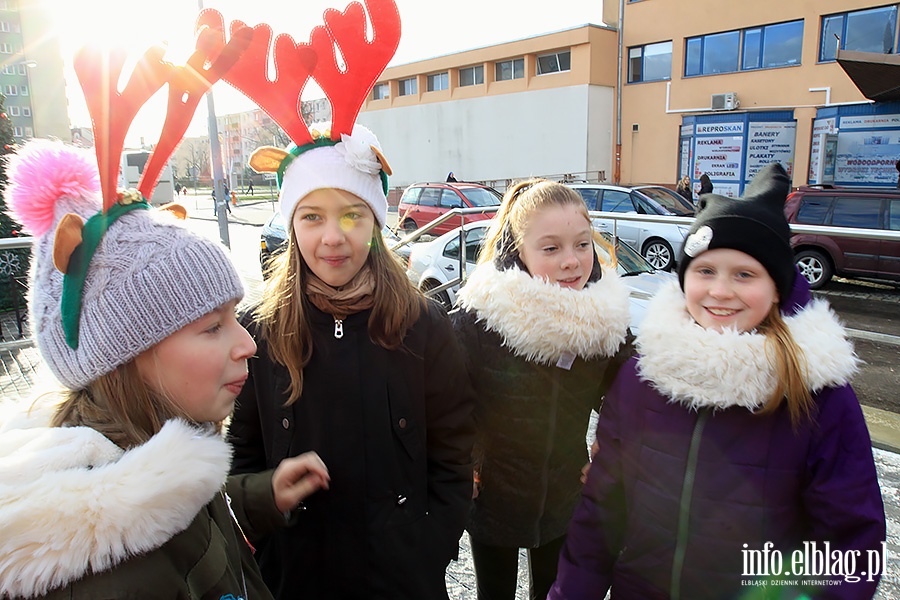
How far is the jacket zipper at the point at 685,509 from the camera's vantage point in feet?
4.83

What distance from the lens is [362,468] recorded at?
1.64 metres

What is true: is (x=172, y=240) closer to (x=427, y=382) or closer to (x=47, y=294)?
(x=47, y=294)

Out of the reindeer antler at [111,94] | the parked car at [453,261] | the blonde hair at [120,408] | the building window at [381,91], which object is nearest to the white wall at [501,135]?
the building window at [381,91]

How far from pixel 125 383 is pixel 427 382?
32.8 inches

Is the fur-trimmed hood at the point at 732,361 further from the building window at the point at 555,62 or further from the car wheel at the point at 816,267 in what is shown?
the building window at the point at 555,62

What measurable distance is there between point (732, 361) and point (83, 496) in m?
1.40

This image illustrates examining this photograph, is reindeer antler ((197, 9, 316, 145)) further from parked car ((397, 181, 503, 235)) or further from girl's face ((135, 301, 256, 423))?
Answer: parked car ((397, 181, 503, 235))

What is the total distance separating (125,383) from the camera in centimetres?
110

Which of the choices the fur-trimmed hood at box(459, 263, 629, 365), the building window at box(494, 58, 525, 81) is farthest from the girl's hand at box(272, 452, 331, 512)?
the building window at box(494, 58, 525, 81)

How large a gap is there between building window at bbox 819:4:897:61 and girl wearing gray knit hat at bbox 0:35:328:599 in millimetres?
21232

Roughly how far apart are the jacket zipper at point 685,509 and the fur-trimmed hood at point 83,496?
113cm

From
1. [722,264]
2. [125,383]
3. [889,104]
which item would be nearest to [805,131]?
[889,104]

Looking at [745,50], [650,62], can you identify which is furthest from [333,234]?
[650,62]

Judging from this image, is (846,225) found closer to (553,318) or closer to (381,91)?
(553,318)
